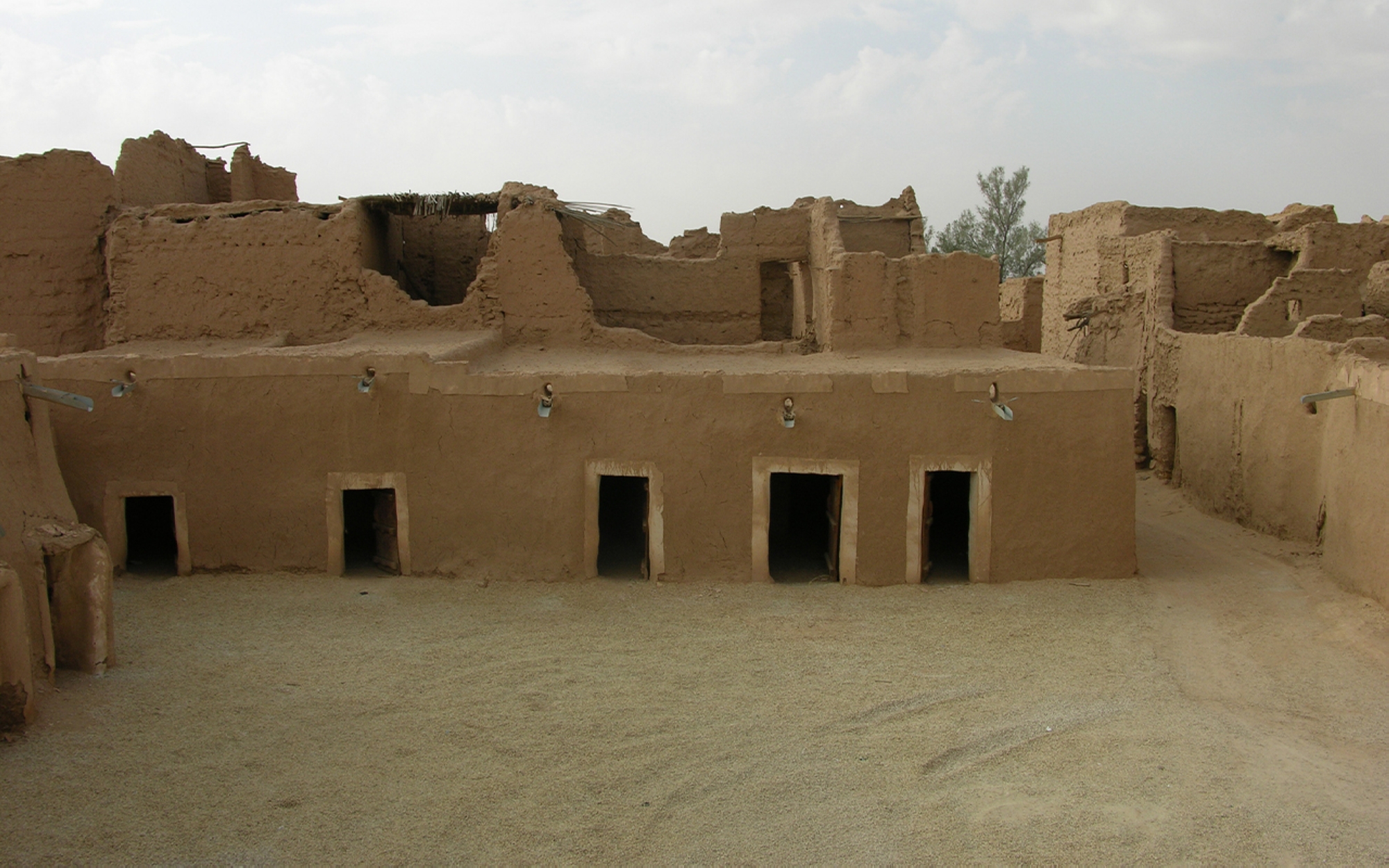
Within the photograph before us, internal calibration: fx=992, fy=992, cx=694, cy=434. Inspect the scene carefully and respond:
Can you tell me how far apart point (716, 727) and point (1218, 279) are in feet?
38.3

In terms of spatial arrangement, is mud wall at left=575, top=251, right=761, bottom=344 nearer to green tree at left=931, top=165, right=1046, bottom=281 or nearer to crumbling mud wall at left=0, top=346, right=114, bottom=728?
crumbling mud wall at left=0, top=346, right=114, bottom=728

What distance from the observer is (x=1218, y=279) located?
48.1 ft

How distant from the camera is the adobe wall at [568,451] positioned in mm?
9672

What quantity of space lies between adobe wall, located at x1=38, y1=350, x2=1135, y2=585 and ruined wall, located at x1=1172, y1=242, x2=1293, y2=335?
6.08 meters

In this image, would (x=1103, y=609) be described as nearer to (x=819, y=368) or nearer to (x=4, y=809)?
(x=819, y=368)

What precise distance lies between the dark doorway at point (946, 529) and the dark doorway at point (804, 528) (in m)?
0.91

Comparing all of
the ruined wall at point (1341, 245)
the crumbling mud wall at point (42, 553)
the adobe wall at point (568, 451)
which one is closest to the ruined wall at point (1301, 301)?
the ruined wall at point (1341, 245)

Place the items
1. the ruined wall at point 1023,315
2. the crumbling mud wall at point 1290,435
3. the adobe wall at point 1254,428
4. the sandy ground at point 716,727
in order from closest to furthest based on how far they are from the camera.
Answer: the sandy ground at point 716,727 → the crumbling mud wall at point 1290,435 → the adobe wall at point 1254,428 → the ruined wall at point 1023,315

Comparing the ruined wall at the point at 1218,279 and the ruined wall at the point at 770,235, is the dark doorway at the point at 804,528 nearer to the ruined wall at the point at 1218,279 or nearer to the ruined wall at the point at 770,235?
the ruined wall at the point at 770,235

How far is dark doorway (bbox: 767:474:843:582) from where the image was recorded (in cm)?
1020

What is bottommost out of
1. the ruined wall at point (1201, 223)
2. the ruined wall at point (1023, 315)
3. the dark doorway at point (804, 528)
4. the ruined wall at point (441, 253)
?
the dark doorway at point (804, 528)

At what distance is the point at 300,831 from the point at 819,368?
672cm

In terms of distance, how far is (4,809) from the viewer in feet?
17.9

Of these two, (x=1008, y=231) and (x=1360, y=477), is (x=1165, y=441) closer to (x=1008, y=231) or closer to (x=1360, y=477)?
(x=1360, y=477)
